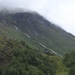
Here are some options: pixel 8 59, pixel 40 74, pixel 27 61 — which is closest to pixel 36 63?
pixel 27 61

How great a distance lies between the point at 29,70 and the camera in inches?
6722

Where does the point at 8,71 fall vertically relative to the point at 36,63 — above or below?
below

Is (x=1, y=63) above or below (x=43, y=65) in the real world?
below

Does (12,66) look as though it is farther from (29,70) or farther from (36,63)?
(36,63)

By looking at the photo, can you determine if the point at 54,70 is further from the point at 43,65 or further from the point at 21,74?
the point at 21,74

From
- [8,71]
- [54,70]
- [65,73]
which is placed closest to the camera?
[8,71]

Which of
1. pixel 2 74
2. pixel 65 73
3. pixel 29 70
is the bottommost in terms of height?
pixel 2 74

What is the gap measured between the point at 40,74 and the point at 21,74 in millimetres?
12699

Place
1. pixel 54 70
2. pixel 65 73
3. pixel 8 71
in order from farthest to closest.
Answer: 1. pixel 54 70
2. pixel 65 73
3. pixel 8 71

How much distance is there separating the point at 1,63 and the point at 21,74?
95.4 ft

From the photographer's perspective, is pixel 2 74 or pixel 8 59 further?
pixel 8 59

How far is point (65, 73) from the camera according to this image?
605 ft

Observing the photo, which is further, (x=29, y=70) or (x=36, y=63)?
(x=36, y=63)

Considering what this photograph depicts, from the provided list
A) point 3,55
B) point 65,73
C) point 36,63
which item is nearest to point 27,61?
point 36,63
